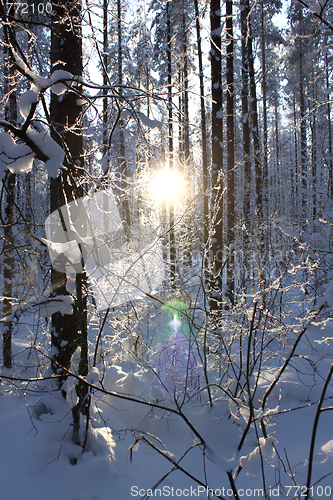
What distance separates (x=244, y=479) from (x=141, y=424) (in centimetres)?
117

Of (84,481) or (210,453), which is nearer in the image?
(210,453)

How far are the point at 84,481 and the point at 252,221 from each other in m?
7.82

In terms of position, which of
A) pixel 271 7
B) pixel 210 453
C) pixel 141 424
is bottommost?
pixel 141 424

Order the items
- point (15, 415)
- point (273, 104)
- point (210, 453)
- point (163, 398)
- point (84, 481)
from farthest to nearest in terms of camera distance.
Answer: point (273, 104), point (163, 398), point (15, 415), point (84, 481), point (210, 453)

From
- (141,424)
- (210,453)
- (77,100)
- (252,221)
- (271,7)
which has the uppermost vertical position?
(271,7)

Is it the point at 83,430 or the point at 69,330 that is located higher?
the point at 69,330

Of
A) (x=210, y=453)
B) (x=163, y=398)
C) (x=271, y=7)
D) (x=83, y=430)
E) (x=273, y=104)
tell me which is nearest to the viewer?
(x=210, y=453)

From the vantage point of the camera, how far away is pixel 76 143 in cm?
292

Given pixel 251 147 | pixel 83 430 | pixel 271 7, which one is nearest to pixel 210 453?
pixel 83 430

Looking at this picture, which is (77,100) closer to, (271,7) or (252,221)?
(252,221)

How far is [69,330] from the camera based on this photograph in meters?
2.89

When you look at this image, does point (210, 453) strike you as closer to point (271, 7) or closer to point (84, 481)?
point (84, 481)

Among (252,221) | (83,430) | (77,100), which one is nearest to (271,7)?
(252,221)

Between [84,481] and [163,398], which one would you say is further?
[163,398]
